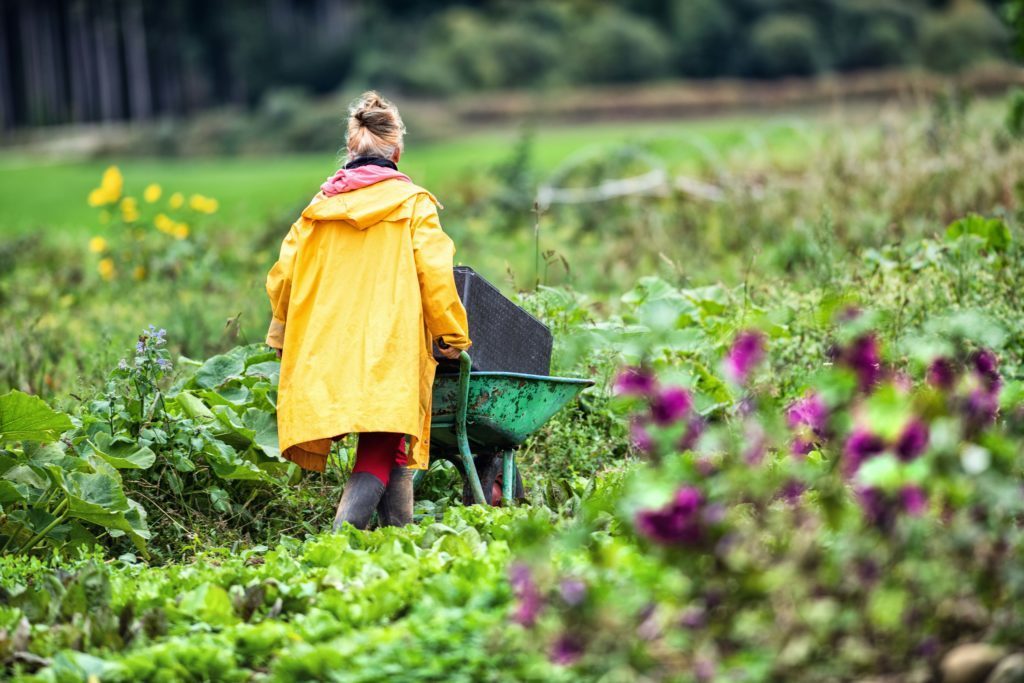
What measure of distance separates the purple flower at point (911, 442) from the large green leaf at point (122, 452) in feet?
9.62

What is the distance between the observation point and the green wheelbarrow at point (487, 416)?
185 inches

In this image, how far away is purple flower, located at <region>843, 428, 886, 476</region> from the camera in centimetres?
276

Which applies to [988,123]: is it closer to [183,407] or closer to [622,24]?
[183,407]

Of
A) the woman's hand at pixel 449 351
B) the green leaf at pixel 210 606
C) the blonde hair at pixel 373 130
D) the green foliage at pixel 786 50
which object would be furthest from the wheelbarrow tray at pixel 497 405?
the green foliage at pixel 786 50

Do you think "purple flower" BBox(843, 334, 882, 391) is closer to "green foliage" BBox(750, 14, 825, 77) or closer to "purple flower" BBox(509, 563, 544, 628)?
"purple flower" BBox(509, 563, 544, 628)

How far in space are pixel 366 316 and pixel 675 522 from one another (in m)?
2.06

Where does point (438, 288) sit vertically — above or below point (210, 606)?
above

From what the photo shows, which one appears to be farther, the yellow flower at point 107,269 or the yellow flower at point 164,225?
the yellow flower at point 107,269

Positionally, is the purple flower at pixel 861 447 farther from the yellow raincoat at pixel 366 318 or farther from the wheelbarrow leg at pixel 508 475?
the wheelbarrow leg at pixel 508 475

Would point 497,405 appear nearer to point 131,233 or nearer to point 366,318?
point 366,318

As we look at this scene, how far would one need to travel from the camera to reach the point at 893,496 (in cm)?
266

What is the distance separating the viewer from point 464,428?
4.71 metres

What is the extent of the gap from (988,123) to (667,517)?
11139 millimetres

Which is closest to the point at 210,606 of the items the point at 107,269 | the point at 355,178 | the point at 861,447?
the point at 355,178
